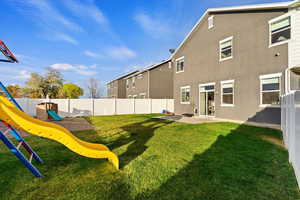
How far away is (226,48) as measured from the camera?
35.0ft

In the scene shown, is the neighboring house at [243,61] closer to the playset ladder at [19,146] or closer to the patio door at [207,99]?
the patio door at [207,99]

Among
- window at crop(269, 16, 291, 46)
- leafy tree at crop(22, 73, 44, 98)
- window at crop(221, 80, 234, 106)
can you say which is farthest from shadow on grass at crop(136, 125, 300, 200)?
leafy tree at crop(22, 73, 44, 98)

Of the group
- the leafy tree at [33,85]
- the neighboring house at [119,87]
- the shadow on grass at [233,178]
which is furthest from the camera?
the neighboring house at [119,87]

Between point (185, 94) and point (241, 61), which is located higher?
point (241, 61)

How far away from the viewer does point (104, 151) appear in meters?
3.30

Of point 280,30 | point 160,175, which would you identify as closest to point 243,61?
point 280,30

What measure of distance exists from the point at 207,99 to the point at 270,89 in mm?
4596

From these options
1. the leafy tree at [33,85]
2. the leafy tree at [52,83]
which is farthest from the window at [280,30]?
the leafy tree at [33,85]

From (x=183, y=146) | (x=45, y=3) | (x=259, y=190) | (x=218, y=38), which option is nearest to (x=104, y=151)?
(x=183, y=146)

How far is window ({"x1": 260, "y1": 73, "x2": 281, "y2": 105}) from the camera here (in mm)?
7781

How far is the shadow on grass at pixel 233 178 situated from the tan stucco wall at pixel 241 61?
5.39m

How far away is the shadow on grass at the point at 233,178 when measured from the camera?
2.41 m

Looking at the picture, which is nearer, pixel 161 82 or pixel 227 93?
pixel 227 93

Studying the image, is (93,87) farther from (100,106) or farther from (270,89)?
(270,89)
